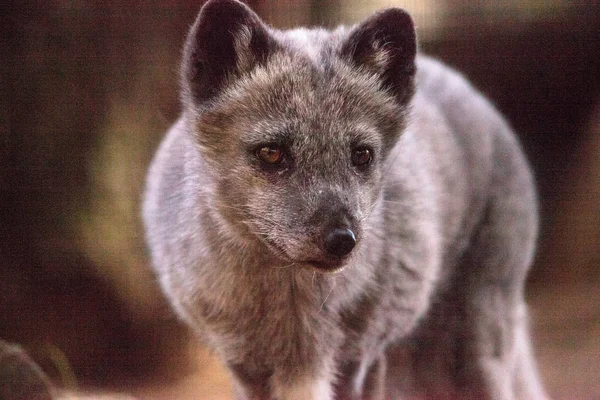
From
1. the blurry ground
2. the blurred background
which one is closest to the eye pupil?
the blurred background

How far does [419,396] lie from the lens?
6.77ft

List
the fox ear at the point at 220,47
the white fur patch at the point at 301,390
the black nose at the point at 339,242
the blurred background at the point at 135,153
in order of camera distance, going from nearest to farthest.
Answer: the black nose at the point at 339,242 < the fox ear at the point at 220,47 < the white fur patch at the point at 301,390 < the blurred background at the point at 135,153

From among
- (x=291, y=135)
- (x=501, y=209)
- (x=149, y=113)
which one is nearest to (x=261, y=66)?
(x=291, y=135)

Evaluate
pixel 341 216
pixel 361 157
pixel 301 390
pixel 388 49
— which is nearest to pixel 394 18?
pixel 388 49

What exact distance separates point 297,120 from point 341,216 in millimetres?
220

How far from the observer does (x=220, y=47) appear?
4.78 feet

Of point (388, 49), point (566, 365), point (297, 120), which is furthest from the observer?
point (566, 365)

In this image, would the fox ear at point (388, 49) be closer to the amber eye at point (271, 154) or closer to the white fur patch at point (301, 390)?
the amber eye at point (271, 154)

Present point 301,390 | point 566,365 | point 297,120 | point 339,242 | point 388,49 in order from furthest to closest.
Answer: point 566,365
point 301,390
point 388,49
point 297,120
point 339,242

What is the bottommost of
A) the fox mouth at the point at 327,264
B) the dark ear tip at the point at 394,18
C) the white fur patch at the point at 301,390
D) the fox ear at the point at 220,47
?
the white fur patch at the point at 301,390

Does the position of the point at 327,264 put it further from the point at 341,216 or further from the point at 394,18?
the point at 394,18

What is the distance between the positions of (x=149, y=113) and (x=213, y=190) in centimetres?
51

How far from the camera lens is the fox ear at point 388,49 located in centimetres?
147

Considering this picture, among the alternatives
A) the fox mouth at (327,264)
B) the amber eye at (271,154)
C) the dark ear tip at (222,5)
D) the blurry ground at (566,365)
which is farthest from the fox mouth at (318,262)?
the blurry ground at (566,365)
